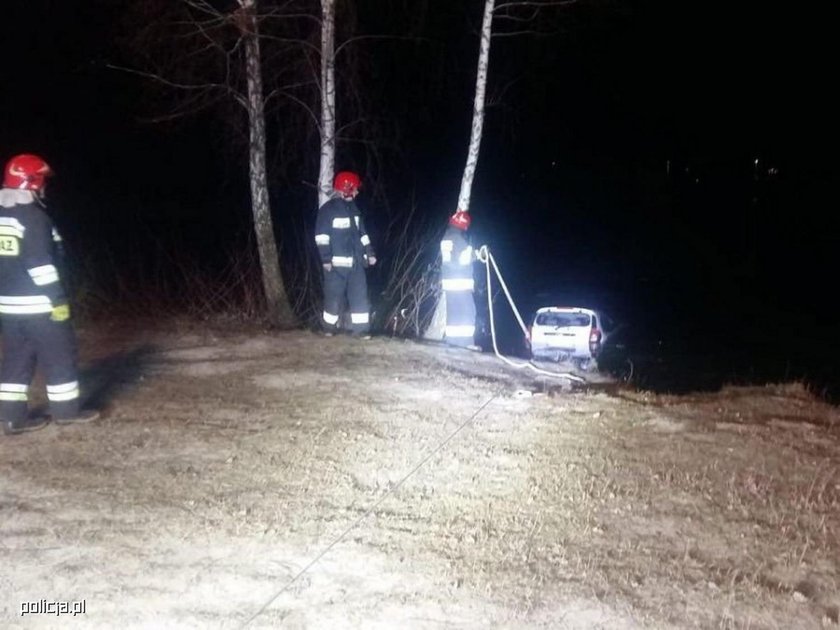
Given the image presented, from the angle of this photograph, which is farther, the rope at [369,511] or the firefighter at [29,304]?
the firefighter at [29,304]

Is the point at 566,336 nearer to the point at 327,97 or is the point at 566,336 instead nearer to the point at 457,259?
the point at 457,259

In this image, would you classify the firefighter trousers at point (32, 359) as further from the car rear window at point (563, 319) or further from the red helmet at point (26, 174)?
the car rear window at point (563, 319)

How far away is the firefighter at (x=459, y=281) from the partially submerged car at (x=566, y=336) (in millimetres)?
3057

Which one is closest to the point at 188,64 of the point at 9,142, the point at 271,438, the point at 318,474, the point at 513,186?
the point at 271,438

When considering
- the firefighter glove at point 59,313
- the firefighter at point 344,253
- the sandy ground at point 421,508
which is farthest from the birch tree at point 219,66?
the firefighter glove at point 59,313

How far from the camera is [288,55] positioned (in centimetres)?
1315

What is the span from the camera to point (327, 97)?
1227cm

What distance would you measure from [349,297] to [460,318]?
1.37m

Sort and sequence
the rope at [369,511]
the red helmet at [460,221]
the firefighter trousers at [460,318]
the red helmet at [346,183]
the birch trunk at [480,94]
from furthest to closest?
the birch trunk at [480,94], the firefighter trousers at [460,318], the red helmet at [460,221], the red helmet at [346,183], the rope at [369,511]

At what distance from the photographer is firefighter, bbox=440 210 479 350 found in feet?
38.9

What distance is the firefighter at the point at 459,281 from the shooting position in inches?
467

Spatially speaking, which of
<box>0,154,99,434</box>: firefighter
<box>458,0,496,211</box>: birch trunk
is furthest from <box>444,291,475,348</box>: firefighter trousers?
<box>0,154,99,434</box>: firefighter

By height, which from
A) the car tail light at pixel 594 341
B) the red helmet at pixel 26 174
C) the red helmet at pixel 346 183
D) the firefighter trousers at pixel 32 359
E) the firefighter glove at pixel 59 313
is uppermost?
the red helmet at pixel 26 174

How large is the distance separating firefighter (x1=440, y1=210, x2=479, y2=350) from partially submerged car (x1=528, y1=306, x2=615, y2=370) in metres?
3.06
